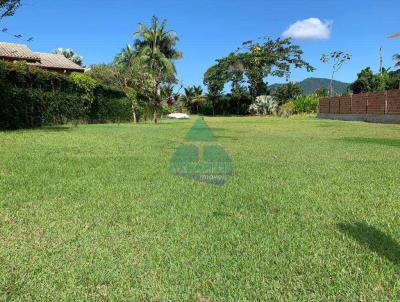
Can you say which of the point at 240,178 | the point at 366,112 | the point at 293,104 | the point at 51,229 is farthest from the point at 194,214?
the point at 293,104

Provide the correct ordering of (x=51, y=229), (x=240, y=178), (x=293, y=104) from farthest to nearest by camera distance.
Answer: (x=293, y=104), (x=240, y=178), (x=51, y=229)

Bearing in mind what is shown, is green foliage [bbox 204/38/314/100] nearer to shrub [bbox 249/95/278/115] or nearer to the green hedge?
shrub [bbox 249/95/278/115]

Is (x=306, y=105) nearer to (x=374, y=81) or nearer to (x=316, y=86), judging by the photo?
(x=374, y=81)

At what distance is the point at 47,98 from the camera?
17766 millimetres

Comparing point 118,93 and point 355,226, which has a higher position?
point 118,93

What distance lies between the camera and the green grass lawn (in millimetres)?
2273

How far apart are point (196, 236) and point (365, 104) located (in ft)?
94.2

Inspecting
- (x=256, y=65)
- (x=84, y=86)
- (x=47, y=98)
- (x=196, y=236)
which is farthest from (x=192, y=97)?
(x=196, y=236)

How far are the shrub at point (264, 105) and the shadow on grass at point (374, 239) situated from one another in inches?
1867

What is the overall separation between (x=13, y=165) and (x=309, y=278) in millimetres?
5247

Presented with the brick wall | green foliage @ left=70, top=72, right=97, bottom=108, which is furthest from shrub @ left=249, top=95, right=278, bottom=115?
green foliage @ left=70, top=72, right=97, bottom=108

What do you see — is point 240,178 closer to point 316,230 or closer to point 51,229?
point 316,230

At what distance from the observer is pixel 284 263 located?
260cm

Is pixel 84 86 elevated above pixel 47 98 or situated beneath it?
elevated above
